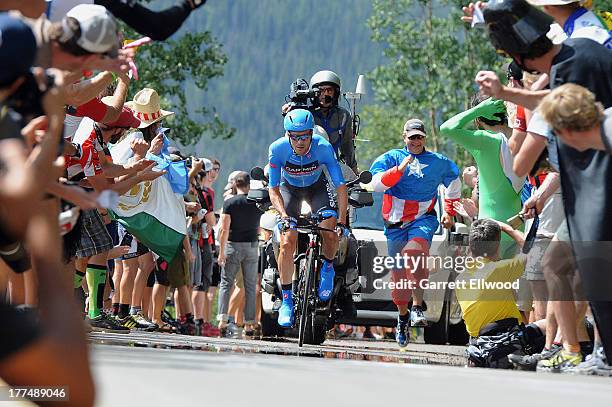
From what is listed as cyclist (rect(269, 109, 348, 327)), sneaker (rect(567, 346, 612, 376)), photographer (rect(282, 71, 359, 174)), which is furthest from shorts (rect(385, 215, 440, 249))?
sneaker (rect(567, 346, 612, 376))

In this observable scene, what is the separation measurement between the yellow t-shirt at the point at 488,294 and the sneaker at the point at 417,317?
9.21 ft

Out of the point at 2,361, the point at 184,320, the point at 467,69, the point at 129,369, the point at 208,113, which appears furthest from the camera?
the point at 467,69

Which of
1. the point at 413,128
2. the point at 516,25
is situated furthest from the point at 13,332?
the point at 413,128

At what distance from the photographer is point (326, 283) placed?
14312mm

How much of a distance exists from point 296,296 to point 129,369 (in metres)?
6.68

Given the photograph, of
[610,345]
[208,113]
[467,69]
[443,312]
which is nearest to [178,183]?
[443,312]

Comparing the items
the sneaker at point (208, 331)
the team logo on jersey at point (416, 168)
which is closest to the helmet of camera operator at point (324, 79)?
the team logo on jersey at point (416, 168)

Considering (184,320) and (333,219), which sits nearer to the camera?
(333,219)

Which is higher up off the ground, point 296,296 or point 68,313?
point 296,296

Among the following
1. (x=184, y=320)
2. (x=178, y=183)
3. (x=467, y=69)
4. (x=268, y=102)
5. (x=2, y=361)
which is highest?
(x=268, y=102)

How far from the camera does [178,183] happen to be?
1556cm

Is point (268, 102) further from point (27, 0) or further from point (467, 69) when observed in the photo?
point (27, 0)

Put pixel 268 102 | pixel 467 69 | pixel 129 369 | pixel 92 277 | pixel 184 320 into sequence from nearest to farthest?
pixel 129 369 < pixel 92 277 < pixel 184 320 < pixel 467 69 < pixel 268 102

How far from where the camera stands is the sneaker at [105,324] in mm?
13680
